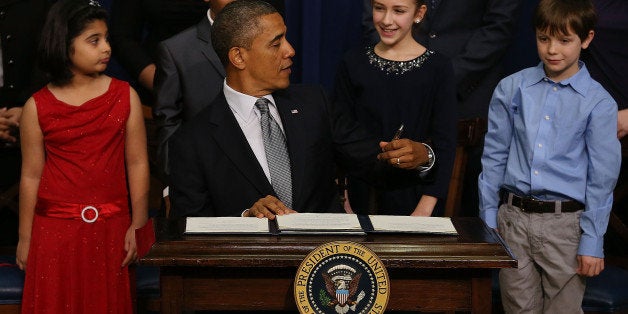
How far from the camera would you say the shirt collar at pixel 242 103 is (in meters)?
3.28

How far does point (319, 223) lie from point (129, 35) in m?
2.27

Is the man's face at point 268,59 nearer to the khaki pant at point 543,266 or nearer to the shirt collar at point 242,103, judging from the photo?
the shirt collar at point 242,103

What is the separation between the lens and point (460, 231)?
2.64 m

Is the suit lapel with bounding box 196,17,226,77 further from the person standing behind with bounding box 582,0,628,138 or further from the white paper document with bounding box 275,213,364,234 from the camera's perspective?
the person standing behind with bounding box 582,0,628,138

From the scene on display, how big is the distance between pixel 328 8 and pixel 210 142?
75.4 inches

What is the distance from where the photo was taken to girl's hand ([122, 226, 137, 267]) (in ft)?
11.4

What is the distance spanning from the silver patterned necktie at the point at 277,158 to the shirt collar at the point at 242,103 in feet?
0.12

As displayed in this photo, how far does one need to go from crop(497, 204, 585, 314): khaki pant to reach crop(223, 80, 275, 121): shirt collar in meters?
1.00

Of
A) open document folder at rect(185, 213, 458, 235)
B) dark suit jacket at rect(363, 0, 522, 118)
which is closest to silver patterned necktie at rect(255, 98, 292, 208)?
open document folder at rect(185, 213, 458, 235)

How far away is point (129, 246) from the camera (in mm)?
3467

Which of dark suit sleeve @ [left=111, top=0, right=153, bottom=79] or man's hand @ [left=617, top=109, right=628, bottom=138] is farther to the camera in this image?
dark suit sleeve @ [left=111, top=0, right=153, bottom=79]

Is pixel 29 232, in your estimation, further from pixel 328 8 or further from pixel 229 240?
pixel 328 8

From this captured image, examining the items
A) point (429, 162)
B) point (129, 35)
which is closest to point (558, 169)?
point (429, 162)

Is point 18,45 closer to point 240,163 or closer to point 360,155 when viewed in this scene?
point 240,163
